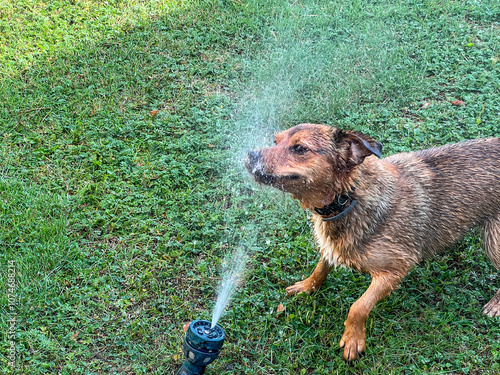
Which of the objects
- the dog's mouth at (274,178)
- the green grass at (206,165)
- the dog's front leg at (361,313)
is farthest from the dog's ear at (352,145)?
the green grass at (206,165)

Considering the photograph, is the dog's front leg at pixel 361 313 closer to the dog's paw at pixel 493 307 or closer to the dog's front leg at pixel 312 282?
the dog's front leg at pixel 312 282

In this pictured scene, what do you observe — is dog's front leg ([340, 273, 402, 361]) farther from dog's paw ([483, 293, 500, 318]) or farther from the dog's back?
dog's paw ([483, 293, 500, 318])

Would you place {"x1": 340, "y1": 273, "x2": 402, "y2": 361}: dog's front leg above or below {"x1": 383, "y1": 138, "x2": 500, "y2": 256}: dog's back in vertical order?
below

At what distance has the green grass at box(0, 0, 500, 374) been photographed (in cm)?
377

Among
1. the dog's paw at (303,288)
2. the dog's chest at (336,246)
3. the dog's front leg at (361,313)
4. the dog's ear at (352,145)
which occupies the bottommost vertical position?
the dog's paw at (303,288)

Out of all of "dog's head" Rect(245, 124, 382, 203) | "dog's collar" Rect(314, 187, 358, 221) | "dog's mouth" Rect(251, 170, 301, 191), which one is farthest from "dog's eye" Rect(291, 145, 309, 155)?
"dog's collar" Rect(314, 187, 358, 221)

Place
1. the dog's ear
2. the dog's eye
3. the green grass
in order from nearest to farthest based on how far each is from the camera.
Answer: the dog's ear < the dog's eye < the green grass

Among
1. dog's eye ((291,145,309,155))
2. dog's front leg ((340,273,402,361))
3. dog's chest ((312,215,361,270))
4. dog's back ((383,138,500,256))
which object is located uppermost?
dog's eye ((291,145,309,155))

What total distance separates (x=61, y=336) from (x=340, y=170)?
2.24m

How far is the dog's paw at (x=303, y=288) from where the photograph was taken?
4113 millimetres

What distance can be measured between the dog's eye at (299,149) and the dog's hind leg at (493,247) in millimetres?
1595

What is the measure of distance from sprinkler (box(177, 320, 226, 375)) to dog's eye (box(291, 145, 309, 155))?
4.06 ft

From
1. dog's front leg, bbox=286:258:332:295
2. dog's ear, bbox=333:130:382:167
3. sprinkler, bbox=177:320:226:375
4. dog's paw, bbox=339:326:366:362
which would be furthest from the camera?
dog's front leg, bbox=286:258:332:295

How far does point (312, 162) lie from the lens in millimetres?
3422
